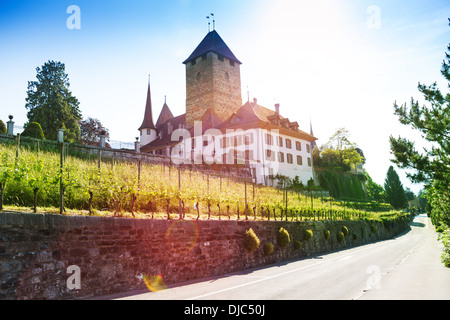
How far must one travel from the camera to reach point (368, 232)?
35969 mm

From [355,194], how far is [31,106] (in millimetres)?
54794

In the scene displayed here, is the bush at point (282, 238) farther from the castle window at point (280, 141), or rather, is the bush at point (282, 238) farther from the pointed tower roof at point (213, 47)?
the pointed tower roof at point (213, 47)

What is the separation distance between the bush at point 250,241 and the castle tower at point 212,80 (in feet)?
135

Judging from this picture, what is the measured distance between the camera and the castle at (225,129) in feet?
146

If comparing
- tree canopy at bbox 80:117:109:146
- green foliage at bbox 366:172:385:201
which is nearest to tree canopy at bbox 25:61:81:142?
tree canopy at bbox 80:117:109:146

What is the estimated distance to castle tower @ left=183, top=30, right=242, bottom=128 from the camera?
181 ft

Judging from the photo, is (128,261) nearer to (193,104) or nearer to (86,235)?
(86,235)

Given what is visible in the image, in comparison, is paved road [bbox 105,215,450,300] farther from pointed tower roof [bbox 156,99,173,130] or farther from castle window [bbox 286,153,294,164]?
pointed tower roof [bbox 156,99,173,130]

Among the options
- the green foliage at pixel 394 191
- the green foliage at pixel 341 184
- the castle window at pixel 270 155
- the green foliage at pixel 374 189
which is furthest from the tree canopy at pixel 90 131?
the green foliage at pixel 374 189

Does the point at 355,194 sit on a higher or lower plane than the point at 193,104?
lower

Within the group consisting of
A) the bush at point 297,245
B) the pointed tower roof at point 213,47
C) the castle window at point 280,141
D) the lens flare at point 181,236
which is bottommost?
the bush at point 297,245

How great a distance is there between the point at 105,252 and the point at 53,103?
1486 inches

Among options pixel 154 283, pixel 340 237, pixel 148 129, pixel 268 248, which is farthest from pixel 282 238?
pixel 148 129
